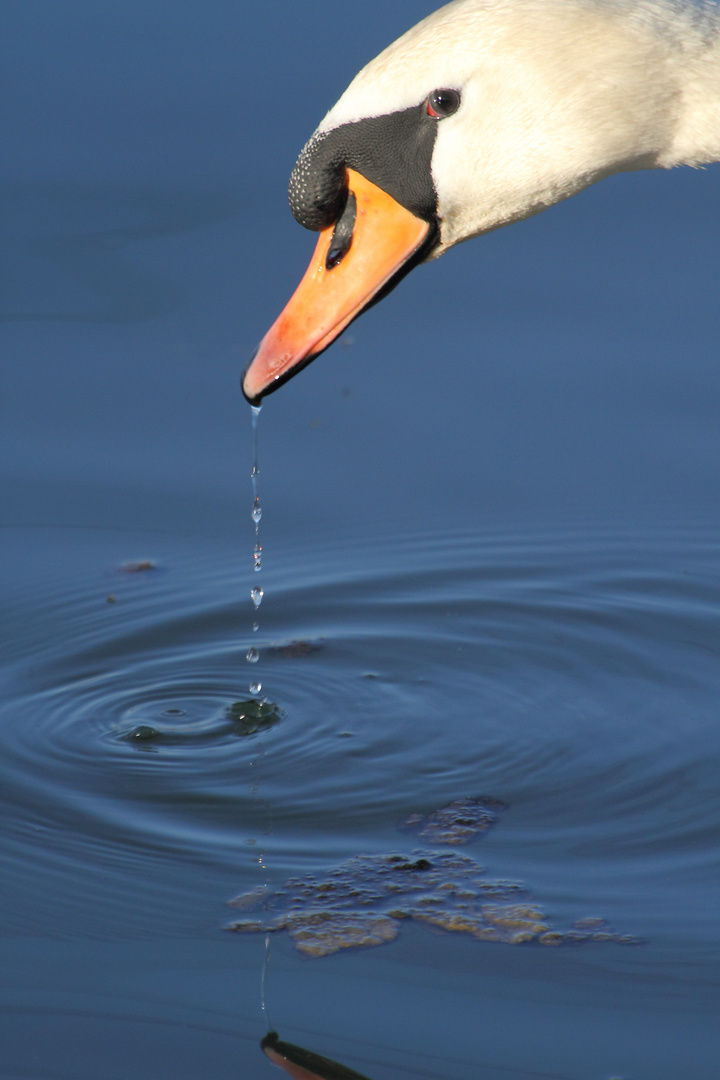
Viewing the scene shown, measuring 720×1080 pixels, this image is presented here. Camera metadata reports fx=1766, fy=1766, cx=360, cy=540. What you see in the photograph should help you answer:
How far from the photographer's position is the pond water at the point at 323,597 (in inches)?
147

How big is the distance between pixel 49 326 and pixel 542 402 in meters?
2.00

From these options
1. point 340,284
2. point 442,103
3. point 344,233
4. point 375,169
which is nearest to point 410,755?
point 340,284

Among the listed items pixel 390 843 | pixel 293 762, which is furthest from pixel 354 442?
pixel 390 843

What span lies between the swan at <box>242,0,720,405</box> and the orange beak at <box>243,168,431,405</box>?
1cm

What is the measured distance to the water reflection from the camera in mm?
3443

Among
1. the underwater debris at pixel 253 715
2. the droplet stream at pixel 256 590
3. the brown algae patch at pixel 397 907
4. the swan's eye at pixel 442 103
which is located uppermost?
the swan's eye at pixel 442 103

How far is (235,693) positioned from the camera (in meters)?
5.23

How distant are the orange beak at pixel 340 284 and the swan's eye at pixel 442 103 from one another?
253 mm

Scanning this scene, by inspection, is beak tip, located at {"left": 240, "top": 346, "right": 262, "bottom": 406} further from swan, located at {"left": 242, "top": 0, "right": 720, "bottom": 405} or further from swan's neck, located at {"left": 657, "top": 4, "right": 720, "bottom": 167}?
swan's neck, located at {"left": 657, "top": 4, "right": 720, "bottom": 167}

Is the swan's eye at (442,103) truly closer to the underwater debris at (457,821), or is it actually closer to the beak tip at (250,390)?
the beak tip at (250,390)

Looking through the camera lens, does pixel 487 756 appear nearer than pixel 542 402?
Yes

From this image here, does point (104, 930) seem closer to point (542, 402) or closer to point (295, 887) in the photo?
point (295, 887)

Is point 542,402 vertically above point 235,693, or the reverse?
point 542,402

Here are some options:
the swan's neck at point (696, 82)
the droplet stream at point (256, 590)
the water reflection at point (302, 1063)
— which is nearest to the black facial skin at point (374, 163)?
the swan's neck at point (696, 82)
